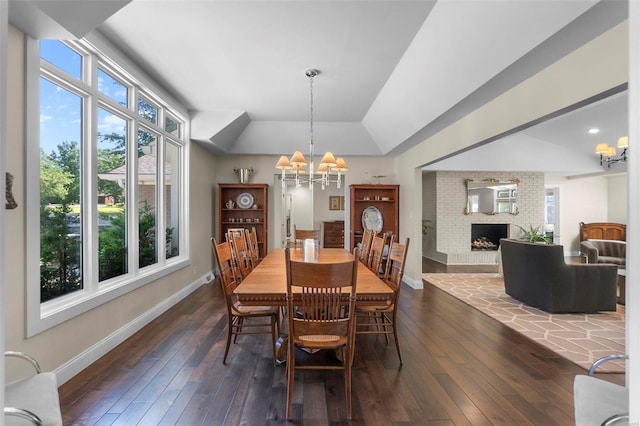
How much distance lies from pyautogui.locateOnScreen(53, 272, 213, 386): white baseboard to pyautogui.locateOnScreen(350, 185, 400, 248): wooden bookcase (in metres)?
3.45

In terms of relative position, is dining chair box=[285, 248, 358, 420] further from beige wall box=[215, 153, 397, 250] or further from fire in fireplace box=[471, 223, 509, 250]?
fire in fireplace box=[471, 223, 509, 250]

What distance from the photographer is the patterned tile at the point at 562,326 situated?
2.81 meters

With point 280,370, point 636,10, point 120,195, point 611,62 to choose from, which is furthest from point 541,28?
point 120,195

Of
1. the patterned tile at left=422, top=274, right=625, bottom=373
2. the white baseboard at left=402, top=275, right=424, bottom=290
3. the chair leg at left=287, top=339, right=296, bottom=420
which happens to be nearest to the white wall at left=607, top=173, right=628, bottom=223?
the patterned tile at left=422, top=274, right=625, bottom=373

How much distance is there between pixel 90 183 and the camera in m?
2.61

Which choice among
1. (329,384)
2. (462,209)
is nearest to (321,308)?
(329,384)

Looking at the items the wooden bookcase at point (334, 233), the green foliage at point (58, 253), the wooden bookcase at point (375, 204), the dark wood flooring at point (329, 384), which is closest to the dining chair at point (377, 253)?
the dark wood flooring at point (329, 384)

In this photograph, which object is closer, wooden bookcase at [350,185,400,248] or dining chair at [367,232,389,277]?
dining chair at [367,232,389,277]

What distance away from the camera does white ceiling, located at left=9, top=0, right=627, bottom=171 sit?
209 cm

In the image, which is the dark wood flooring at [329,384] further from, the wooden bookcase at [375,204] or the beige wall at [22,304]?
the wooden bookcase at [375,204]

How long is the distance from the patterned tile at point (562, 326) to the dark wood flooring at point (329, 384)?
224mm

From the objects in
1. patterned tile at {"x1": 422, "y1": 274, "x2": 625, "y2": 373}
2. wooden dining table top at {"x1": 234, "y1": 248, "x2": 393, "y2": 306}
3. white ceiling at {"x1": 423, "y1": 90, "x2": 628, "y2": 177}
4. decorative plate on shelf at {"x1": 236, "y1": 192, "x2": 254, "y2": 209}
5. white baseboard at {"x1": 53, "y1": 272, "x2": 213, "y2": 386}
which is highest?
white ceiling at {"x1": 423, "y1": 90, "x2": 628, "y2": 177}

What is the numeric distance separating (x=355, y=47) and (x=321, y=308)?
8.04 feet

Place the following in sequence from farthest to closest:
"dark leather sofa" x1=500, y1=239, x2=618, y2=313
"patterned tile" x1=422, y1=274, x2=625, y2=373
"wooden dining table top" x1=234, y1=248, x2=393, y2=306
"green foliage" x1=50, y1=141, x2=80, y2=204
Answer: "dark leather sofa" x1=500, y1=239, x2=618, y2=313, "patterned tile" x1=422, y1=274, x2=625, y2=373, "green foliage" x1=50, y1=141, x2=80, y2=204, "wooden dining table top" x1=234, y1=248, x2=393, y2=306
